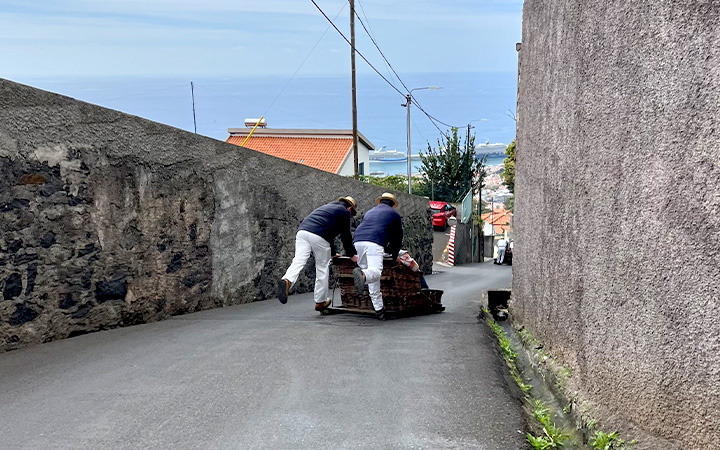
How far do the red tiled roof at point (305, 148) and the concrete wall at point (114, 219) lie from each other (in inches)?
1442

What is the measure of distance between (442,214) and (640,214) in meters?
40.4

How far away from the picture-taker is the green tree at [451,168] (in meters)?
52.9

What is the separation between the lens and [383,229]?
9133mm

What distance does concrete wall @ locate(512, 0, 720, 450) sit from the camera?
3258 mm

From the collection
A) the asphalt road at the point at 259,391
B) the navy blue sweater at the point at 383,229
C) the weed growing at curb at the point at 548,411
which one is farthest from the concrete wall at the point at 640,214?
the navy blue sweater at the point at 383,229

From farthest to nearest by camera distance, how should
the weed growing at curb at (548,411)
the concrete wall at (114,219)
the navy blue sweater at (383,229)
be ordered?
the navy blue sweater at (383,229) → the concrete wall at (114,219) → the weed growing at curb at (548,411)

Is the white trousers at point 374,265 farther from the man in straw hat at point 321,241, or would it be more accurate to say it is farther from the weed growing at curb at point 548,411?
the weed growing at curb at point 548,411

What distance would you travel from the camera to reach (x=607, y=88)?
14.7ft

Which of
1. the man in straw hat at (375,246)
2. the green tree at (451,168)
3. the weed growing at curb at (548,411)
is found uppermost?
the green tree at (451,168)

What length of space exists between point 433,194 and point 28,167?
47.7 meters

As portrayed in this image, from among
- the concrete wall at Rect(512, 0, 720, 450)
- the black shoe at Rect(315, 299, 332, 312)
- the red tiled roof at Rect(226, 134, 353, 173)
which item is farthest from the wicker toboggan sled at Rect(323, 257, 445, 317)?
the red tiled roof at Rect(226, 134, 353, 173)

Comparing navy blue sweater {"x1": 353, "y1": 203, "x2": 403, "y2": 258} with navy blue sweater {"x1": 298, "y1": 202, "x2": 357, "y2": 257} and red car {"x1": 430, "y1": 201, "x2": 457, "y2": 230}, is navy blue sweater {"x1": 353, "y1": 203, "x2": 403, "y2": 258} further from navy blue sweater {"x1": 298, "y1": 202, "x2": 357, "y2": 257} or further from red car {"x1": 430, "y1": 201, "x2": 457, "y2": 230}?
red car {"x1": 430, "y1": 201, "x2": 457, "y2": 230}

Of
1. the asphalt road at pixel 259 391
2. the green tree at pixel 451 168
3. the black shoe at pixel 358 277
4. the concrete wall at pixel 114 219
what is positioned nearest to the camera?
the asphalt road at pixel 259 391

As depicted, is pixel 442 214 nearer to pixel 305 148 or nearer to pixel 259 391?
pixel 305 148
